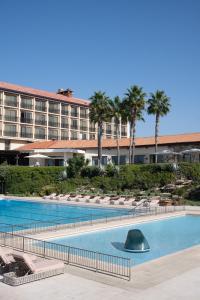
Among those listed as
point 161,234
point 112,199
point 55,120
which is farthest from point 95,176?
point 55,120

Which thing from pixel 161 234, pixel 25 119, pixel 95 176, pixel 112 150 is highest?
pixel 25 119

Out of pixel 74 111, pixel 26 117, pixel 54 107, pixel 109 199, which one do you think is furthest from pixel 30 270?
pixel 74 111

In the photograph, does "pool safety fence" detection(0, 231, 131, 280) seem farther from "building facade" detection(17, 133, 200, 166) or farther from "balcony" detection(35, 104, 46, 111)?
"balcony" detection(35, 104, 46, 111)

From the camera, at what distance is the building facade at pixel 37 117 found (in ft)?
216

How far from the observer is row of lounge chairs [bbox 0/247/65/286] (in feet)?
37.3

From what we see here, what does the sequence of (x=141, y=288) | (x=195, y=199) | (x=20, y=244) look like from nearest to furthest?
(x=141, y=288) < (x=20, y=244) < (x=195, y=199)

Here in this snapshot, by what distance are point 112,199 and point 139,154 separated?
16502 mm

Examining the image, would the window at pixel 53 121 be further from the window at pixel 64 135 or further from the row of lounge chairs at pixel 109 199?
the row of lounge chairs at pixel 109 199

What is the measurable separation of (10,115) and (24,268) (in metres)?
56.3

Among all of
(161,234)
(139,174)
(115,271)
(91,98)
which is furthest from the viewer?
(91,98)

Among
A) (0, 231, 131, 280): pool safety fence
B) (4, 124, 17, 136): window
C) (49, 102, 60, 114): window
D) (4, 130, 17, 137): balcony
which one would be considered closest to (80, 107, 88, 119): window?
(49, 102, 60, 114): window

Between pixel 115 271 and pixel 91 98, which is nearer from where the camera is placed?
pixel 115 271

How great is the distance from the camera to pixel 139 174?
144 ft

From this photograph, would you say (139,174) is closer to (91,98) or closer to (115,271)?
(91,98)
